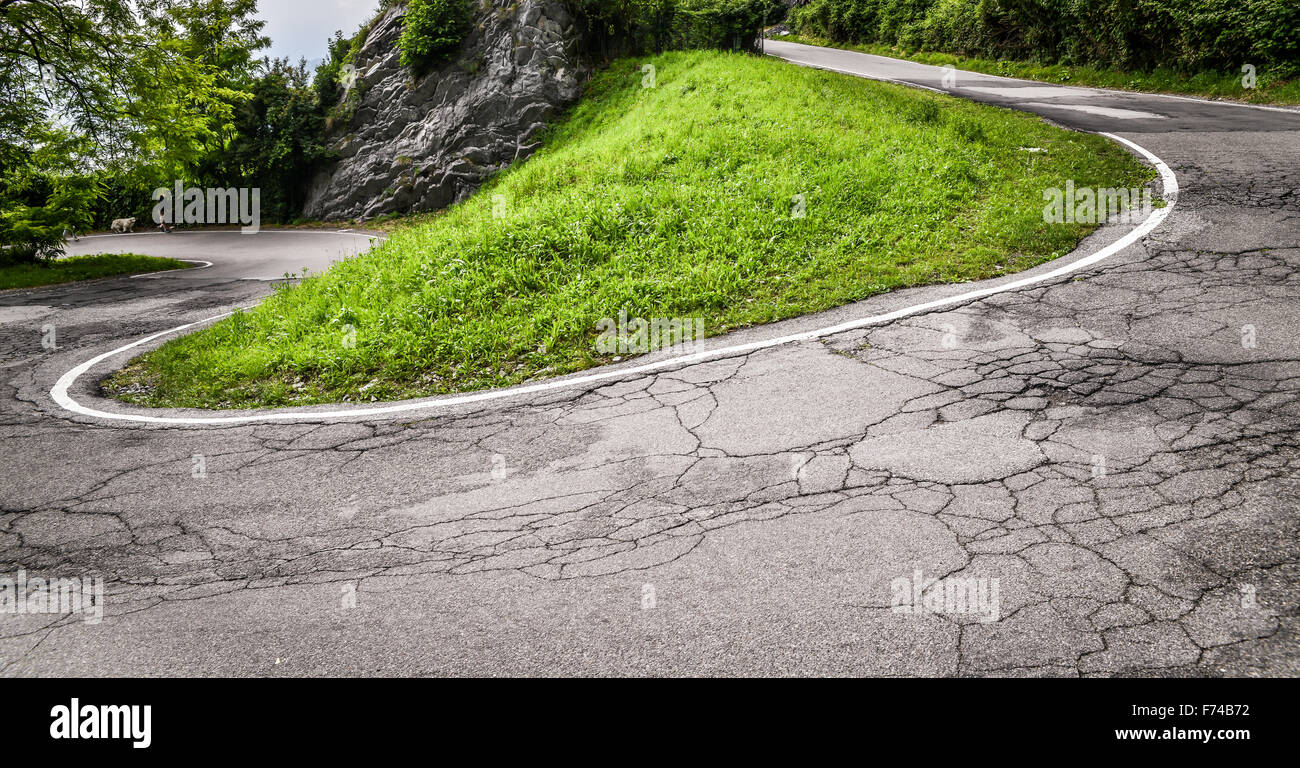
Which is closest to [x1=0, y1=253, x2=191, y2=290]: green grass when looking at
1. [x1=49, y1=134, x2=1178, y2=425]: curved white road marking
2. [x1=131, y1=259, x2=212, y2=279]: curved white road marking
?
[x1=131, y1=259, x2=212, y2=279]: curved white road marking

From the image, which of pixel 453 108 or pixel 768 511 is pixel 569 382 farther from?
pixel 453 108

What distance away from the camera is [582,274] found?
31.2 feet

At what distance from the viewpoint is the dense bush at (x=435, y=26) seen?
22.2 metres

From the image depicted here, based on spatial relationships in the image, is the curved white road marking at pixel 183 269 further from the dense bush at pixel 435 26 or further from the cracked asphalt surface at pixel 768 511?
the cracked asphalt surface at pixel 768 511

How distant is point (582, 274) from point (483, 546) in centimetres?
554

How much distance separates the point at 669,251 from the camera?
32.0 ft

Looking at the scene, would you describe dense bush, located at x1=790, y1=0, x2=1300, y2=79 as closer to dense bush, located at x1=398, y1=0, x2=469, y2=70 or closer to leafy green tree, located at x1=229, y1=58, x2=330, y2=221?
dense bush, located at x1=398, y1=0, x2=469, y2=70

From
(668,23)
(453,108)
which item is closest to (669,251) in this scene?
(668,23)

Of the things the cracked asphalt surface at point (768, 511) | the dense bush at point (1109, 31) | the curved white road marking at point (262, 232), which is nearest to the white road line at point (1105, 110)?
the dense bush at point (1109, 31)

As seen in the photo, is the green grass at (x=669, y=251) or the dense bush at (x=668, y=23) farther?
the dense bush at (x=668, y=23)

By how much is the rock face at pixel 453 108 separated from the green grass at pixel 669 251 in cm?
787

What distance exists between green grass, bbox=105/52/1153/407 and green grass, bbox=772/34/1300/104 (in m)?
5.67

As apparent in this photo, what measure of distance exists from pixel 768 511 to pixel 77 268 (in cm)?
2056
